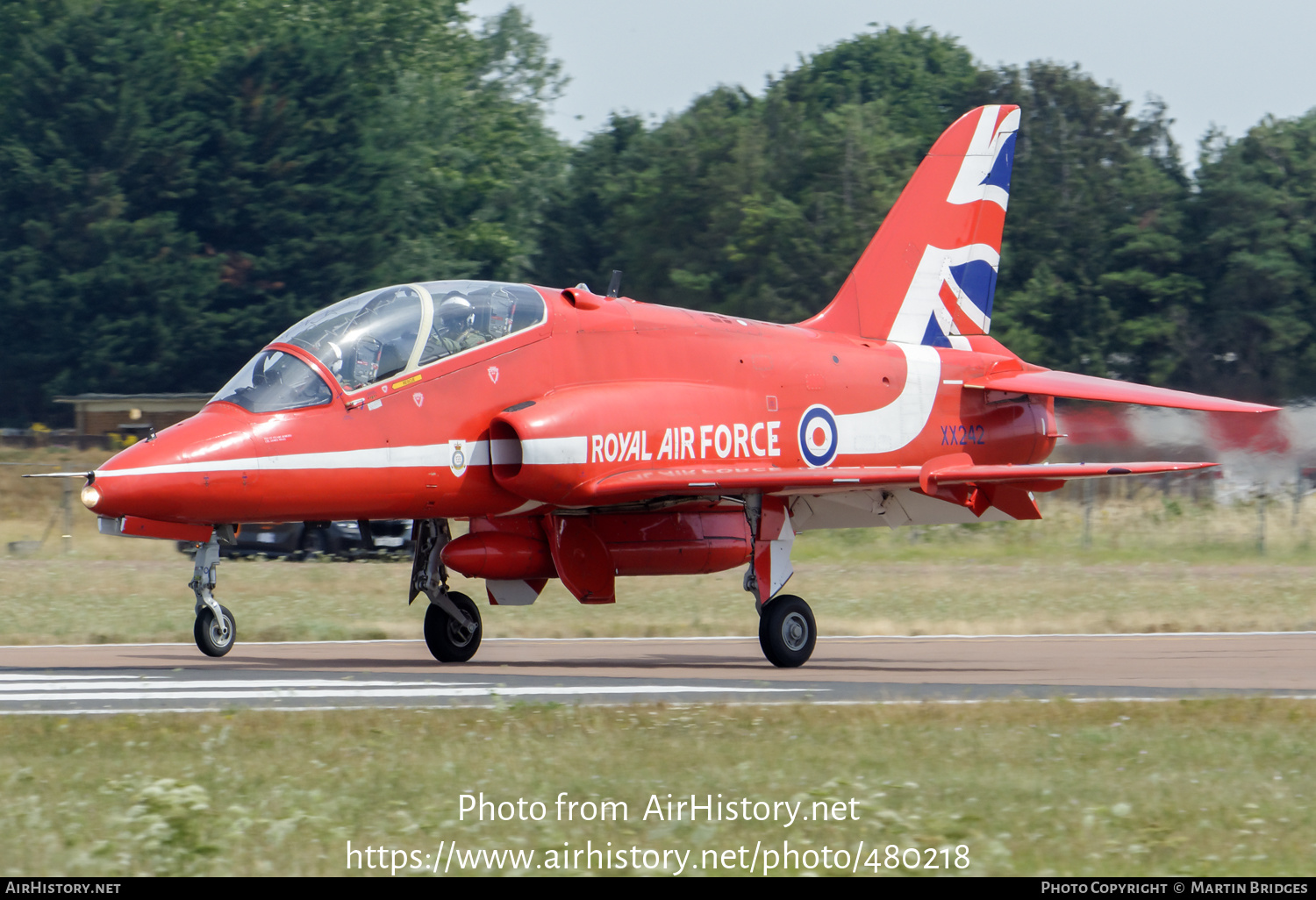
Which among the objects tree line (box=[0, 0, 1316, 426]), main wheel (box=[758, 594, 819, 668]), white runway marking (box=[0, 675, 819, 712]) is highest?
tree line (box=[0, 0, 1316, 426])

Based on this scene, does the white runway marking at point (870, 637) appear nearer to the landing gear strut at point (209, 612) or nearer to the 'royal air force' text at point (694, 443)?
the landing gear strut at point (209, 612)

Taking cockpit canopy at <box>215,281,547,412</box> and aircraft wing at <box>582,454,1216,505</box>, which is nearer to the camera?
cockpit canopy at <box>215,281,547,412</box>

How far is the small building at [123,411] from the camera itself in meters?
43.1

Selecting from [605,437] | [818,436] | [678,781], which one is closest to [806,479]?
[605,437]

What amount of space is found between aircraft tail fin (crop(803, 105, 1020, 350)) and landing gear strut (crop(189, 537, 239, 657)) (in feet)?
23.7

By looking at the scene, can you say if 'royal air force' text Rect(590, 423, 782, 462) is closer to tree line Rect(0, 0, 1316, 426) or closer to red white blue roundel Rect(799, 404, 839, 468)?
red white blue roundel Rect(799, 404, 839, 468)

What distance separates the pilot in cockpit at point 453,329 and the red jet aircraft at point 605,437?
19 millimetres

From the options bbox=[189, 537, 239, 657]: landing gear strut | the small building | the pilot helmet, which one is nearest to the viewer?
bbox=[189, 537, 239, 657]: landing gear strut

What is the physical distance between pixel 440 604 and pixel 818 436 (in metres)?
4.14

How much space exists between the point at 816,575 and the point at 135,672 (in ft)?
49.3

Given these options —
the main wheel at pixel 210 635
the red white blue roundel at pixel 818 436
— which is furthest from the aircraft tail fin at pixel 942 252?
the main wheel at pixel 210 635

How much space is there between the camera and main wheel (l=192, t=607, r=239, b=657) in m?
13.3

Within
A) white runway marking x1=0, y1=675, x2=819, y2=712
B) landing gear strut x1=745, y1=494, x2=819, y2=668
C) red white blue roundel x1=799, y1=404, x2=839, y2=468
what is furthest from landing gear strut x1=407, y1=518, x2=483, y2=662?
red white blue roundel x1=799, y1=404, x2=839, y2=468

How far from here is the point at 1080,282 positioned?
5250 cm
